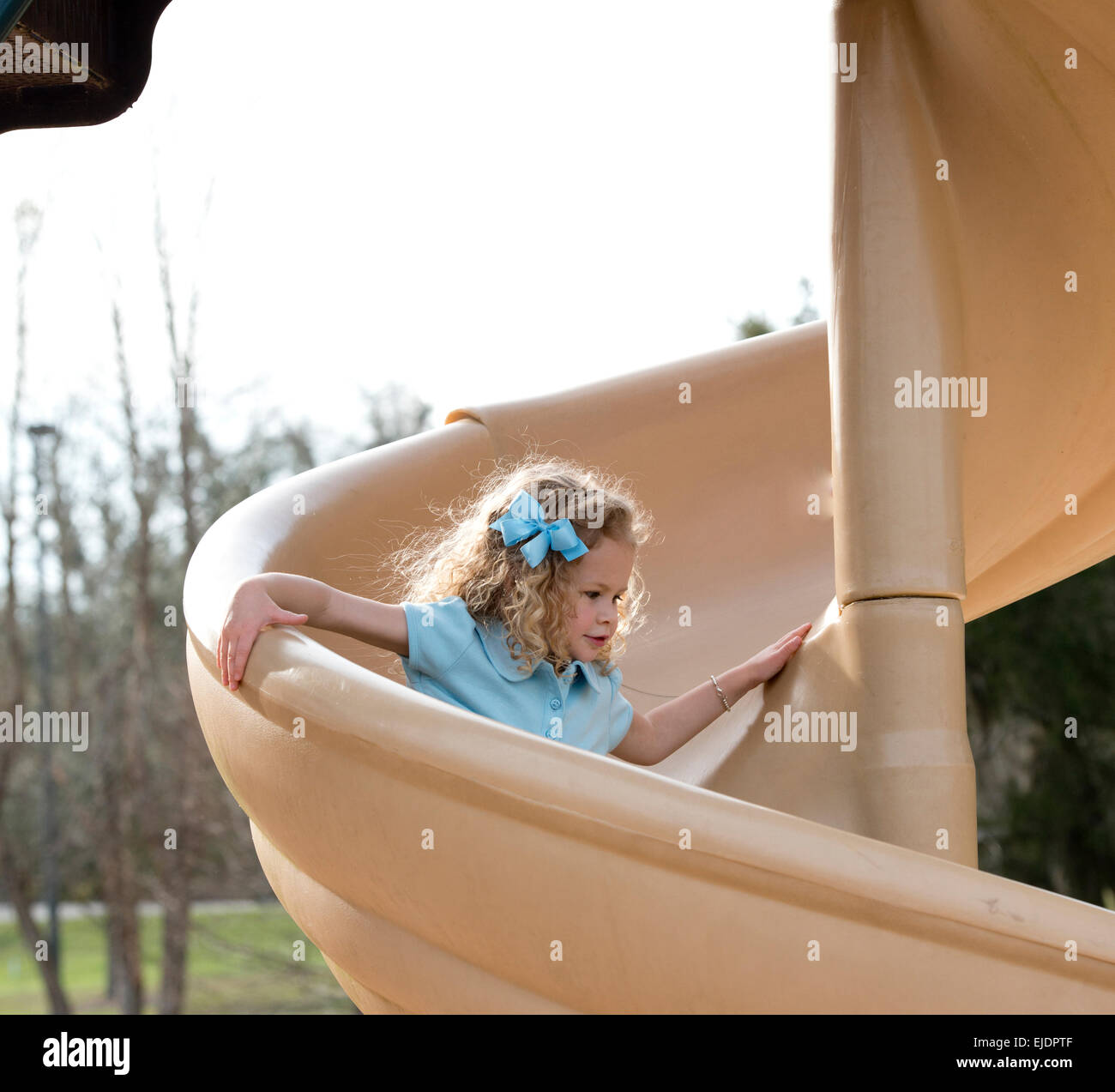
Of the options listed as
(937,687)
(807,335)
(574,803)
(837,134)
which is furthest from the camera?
(807,335)

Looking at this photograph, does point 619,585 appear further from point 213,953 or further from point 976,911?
point 213,953

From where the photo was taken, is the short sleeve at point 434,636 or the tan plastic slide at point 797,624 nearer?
the tan plastic slide at point 797,624

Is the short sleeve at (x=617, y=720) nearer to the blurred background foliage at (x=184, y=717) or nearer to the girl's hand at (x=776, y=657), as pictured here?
the girl's hand at (x=776, y=657)

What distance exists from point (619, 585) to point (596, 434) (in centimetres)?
130

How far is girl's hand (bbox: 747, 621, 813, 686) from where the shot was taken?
2.81m

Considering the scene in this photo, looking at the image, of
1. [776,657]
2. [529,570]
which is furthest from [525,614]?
[776,657]

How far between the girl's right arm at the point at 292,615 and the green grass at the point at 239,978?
28.9 feet

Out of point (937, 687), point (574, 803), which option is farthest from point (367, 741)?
point (937, 687)

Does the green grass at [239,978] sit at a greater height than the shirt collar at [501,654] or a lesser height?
lesser

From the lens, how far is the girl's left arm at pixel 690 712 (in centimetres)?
271

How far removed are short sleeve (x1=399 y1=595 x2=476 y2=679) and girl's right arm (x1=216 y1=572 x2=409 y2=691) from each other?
3 centimetres

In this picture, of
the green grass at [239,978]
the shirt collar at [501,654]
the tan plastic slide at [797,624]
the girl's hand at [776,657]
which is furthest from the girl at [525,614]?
the green grass at [239,978]

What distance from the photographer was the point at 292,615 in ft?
7.37

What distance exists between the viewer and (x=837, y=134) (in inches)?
110
